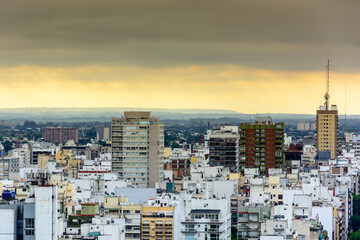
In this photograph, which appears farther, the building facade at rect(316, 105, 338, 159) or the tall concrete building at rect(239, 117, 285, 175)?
the building facade at rect(316, 105, 338, 159)

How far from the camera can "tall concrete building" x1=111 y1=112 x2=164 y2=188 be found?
110125 mm

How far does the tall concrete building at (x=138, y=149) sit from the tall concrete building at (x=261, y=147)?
21.5 meters

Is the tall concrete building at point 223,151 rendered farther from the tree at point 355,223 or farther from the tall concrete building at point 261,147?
the tree at point 355,223

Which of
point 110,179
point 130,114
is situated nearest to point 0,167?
point 130,114

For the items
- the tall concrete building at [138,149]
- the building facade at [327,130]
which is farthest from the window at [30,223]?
the building facade at [327,130]

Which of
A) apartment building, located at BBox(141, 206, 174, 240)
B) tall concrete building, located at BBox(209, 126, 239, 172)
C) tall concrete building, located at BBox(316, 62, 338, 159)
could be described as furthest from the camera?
tall concrete building, located at BBox(316, 62, 338, 159)

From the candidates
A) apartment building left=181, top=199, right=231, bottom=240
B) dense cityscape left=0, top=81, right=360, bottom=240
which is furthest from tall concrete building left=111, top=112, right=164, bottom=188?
apartment building left=181, top=199, right=231, bottom=240

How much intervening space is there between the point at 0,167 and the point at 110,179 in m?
32.4

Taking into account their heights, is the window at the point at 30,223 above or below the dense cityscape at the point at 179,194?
above

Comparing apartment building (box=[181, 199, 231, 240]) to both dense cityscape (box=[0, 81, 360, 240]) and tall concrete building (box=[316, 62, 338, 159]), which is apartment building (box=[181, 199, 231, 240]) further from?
tall concrete building (box=[316, 62, 338, 159])

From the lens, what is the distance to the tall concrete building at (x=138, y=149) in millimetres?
110125

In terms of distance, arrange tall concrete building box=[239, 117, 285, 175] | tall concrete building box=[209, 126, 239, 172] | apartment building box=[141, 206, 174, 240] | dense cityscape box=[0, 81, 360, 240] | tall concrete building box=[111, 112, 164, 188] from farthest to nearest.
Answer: tall concrete building box=[239, 117, 285, 175], tall concrete building box=[209, 126, 239, 172], tall concrete building box=[111, 112, 164, 188], apartment building box=[141, 206, 174, 240], dense cityscape box=[0, 81, 360, 240]

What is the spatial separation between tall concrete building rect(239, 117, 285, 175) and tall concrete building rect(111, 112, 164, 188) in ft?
70.4

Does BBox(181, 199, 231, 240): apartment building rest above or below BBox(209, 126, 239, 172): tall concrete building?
below
